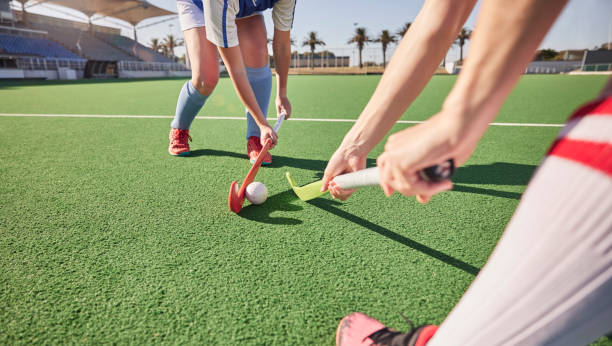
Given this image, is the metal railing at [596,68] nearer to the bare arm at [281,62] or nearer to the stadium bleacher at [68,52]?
the stadium bleacher at [68,52]

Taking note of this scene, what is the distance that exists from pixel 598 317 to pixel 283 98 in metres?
2.59

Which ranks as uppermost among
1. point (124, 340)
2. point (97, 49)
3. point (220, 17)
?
point (97, 49)

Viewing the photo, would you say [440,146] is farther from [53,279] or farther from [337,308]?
[53,279]

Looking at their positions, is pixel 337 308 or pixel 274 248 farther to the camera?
pixel 274 248

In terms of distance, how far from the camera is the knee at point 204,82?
275 centimetres

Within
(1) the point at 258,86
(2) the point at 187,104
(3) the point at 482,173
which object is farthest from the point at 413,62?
(2) the point at 187,104

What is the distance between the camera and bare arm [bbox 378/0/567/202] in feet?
1.43

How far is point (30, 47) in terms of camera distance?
25.7 metres

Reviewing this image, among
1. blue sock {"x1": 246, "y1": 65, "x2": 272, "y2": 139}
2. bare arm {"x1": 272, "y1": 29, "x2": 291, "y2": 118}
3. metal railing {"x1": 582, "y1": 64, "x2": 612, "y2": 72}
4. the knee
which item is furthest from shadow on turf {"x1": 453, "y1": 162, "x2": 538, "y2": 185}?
metal railing {"x1": 582, "y1": 64, "x2": 612, "y2": 72}

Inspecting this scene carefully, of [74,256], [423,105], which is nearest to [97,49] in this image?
[423,105]

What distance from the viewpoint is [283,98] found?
283 centimetres

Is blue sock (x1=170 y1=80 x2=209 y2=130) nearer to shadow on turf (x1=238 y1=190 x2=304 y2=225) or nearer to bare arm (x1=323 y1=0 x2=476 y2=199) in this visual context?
shadow on turf (x1=238 y1=190 x2=304 y2=225)

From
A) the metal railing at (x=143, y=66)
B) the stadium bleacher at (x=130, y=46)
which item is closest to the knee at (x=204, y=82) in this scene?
the metal railing at (x=143, y=66)

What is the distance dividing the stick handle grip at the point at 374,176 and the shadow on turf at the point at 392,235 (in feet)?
2.04
